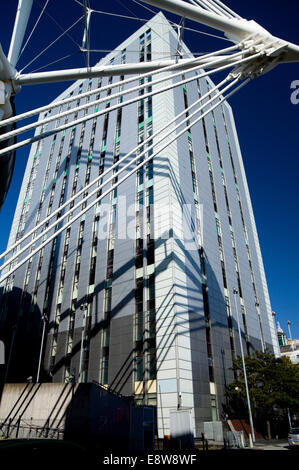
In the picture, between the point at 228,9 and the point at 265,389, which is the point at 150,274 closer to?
the point at 265,389

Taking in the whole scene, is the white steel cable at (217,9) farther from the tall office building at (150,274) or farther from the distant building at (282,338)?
the distant building at (282,338)

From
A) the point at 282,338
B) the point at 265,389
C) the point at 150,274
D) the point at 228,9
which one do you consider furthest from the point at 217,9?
the point at 282,338

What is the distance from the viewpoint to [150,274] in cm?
3192

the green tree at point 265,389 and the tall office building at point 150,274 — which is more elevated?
the tall office building at point 150,274

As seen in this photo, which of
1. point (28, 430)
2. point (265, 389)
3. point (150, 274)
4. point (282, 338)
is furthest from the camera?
point (282, 338)

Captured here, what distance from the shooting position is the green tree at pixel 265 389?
29.2 meters

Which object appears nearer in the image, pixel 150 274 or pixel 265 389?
pixel 265 389

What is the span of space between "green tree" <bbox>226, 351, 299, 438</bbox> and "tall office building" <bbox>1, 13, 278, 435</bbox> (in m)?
1.81

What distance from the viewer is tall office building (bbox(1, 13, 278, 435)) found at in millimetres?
28981

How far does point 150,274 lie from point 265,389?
54.1 ft

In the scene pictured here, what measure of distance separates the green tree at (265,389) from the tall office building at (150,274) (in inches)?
71.1

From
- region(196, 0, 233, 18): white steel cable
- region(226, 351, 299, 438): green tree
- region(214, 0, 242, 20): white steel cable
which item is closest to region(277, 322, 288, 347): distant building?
region(226, 351, 299, 438): green tree

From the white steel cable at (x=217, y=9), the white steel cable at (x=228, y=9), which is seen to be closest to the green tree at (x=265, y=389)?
the white steel cable at (x=228, y=9)

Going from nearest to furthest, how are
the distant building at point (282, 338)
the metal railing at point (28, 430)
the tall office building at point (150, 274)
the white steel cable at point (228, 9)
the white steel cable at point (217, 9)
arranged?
the white steel cable at point (217, 9)
the white steel cable at point (228, 9)
the metal railing at point (28, 430)
the tall office building at point (150, 274)
the distant building at point (282, 338)
